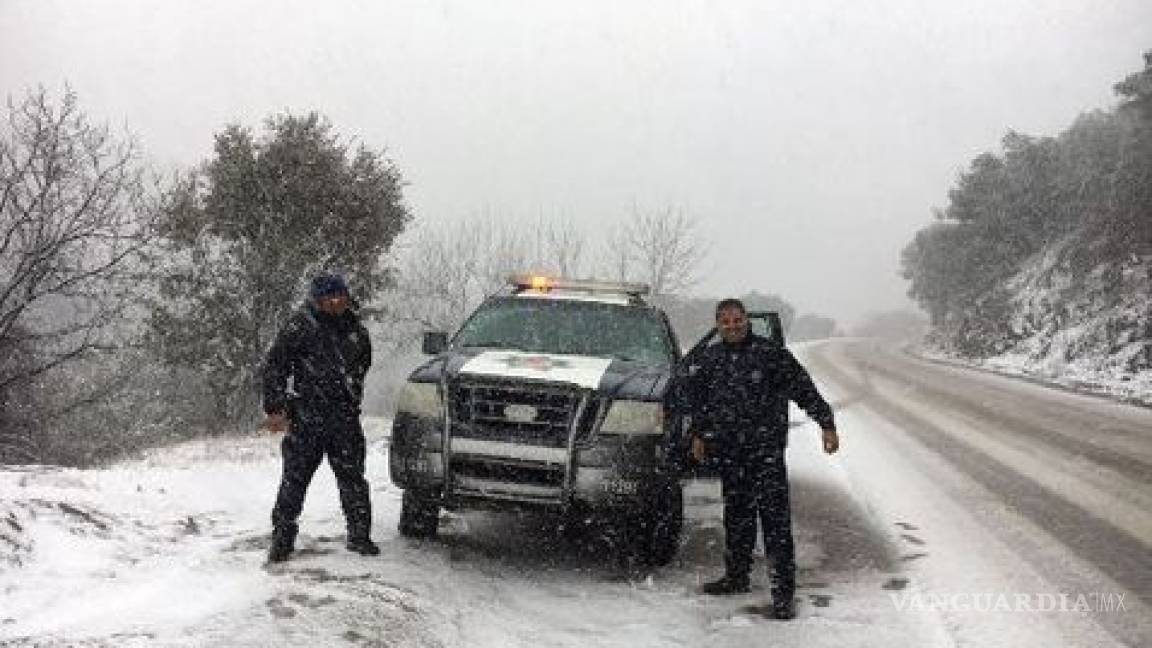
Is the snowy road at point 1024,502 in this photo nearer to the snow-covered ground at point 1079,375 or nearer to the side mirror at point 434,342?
the snow-covered ground at point 1079,375

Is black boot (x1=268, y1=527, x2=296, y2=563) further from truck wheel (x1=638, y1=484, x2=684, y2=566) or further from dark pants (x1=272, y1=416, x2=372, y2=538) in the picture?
truck wheel (x1=638, y1=484, x2=684, y2=566)

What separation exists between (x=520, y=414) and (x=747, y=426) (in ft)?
4.58

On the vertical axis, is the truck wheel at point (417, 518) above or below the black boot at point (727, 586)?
above

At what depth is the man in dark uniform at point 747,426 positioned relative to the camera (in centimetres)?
590

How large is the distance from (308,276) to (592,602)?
481 inches

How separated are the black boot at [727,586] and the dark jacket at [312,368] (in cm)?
247

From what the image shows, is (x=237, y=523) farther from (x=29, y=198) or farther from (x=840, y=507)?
(x=29, y=198)

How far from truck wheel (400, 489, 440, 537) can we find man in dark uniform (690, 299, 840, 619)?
1986 mm

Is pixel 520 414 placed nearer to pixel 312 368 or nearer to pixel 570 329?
pixel 312 368

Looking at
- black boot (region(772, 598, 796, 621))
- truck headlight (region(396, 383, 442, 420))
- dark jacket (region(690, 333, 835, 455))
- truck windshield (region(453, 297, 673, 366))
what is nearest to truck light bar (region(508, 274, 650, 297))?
truck windshield (region(453, 297, 673, 366))

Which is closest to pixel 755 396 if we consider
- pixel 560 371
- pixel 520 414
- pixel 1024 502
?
pixel 560 371

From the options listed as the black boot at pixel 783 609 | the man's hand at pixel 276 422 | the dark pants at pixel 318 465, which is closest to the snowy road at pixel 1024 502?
the black boot at pixel 783 609

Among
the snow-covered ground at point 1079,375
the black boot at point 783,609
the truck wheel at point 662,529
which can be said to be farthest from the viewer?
the snow-covered ground at point 1079,375

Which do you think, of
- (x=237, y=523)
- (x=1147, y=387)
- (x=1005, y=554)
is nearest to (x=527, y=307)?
(x=237, y=523)
